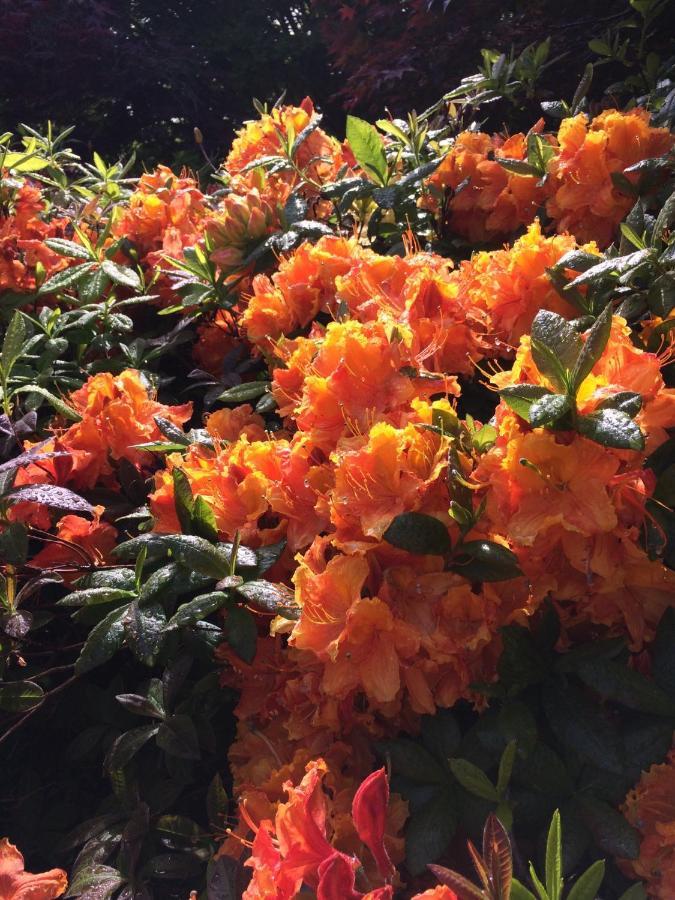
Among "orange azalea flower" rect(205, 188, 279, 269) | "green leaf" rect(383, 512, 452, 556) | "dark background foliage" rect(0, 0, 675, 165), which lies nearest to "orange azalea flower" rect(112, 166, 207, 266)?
"orange azalea flower" rect(205, 188, 279, 269)

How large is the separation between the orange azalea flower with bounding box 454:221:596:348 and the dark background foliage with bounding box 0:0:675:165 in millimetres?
3530

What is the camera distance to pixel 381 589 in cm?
89

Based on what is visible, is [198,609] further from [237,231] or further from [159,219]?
[159,219]

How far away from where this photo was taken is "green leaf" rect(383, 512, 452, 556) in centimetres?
86

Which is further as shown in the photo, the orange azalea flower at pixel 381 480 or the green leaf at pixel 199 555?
the green leaf at pixel 199 555

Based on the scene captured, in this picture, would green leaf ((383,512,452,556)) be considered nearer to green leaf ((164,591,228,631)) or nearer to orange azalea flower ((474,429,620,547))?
orange azalea flower ((474,429,620,547))

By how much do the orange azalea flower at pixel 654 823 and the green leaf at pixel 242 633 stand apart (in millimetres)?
448

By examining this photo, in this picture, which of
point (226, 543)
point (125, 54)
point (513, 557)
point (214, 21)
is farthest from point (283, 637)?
point (214, 21)

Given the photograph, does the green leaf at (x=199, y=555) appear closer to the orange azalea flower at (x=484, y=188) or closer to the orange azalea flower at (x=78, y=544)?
the orange azalea flower at (x=78, y=544)

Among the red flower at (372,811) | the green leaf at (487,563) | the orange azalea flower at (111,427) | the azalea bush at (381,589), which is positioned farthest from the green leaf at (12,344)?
the red flower at (372,811)

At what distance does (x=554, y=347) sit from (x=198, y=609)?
0.51m

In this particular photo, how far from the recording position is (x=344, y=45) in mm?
5867

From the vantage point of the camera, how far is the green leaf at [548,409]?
2.51 ft

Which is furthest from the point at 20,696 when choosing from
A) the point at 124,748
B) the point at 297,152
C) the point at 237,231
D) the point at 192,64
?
the point at 192,64
